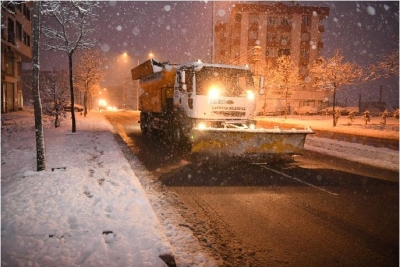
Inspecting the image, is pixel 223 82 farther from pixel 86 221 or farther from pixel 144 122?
pixel 144 122

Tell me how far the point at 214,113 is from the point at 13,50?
3521 cm

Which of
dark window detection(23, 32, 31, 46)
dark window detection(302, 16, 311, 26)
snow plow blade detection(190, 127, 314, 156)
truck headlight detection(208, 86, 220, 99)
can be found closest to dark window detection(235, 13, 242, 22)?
dark window detection(302, 16, 311, 26)

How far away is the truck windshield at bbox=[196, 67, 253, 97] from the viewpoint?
1048 cm

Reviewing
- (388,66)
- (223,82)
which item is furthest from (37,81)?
(388,66)

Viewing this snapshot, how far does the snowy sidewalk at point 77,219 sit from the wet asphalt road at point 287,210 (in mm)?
838

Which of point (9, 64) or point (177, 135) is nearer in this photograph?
point (177, 135)

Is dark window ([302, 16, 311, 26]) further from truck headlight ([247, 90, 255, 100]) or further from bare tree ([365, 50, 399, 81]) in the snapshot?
truck headlight ([247, 90, 255, 100])

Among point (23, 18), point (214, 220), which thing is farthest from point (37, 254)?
point (23, 18)

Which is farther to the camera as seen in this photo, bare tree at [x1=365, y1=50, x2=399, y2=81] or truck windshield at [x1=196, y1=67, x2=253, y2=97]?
bare tree at [x1=365, y1=50, x2=399, y2=81]

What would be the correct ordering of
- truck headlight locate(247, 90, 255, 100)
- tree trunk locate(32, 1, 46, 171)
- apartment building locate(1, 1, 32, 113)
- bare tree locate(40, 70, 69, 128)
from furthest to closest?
apartment building locate(1, 1, 32, 113), bare tree locate(40, 70, 69, 128), truck headlight locate(247, 90, 255, 100), tree trunk locate(32, 1, 46, 171)

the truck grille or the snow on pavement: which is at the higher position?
the truck grille

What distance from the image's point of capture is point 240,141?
8977 millimetres

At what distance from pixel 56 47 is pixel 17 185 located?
33.3 feet

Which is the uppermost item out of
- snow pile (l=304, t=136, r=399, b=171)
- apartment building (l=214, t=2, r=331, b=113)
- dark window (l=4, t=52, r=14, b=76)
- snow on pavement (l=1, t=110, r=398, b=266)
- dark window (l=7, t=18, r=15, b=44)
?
apartment building (l=214, t=2, r=331, b=113)
